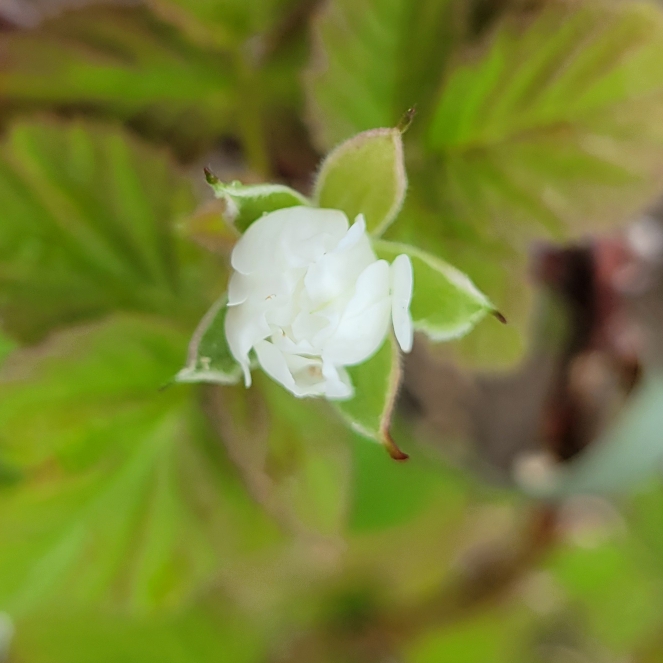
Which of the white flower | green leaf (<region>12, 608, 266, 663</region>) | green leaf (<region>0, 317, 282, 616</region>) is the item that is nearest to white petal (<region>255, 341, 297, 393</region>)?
the white flower

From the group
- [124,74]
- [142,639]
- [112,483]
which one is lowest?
[142,639]

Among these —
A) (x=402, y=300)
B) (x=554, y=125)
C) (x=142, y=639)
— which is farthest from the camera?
(x=142, y=639)

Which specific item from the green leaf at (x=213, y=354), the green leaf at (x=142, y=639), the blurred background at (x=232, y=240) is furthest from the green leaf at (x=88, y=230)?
the green leaf at (x=142, y=639)

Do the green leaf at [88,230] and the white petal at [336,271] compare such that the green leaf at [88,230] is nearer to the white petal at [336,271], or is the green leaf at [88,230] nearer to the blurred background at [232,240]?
the blurred background at [232,240]

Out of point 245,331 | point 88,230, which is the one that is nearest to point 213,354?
point 245,331

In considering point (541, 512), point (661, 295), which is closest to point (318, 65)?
point (661, 295)

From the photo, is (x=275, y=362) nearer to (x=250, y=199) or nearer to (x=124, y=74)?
(x=250, y=199)

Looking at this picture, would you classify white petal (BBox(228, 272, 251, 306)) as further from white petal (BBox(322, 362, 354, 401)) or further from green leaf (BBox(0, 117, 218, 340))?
green leaf (BBox(0, 117, 218, 340))
